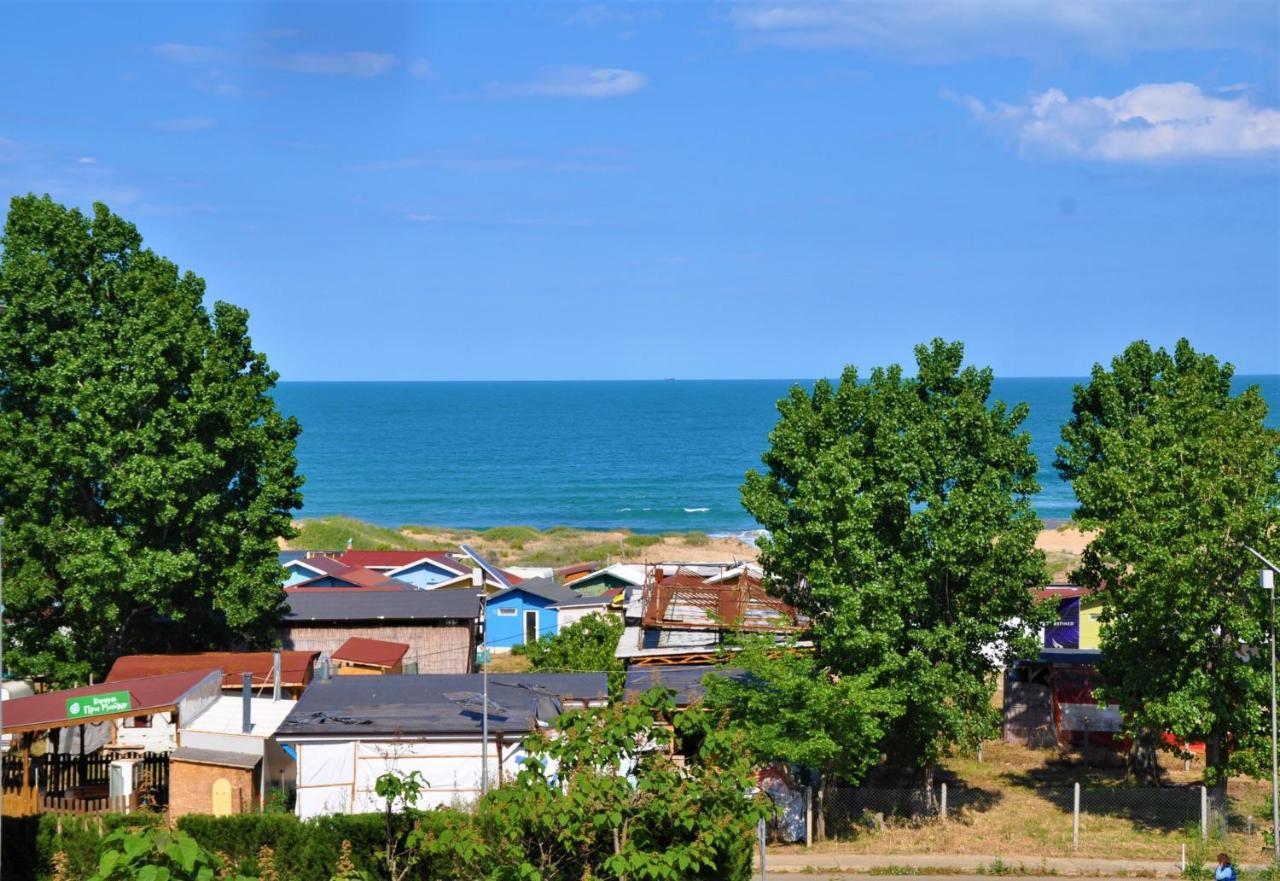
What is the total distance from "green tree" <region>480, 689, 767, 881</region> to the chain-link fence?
8.72 metres

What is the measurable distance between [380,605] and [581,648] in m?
8.55

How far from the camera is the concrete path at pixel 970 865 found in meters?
23.3

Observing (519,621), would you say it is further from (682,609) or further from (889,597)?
(889,597)

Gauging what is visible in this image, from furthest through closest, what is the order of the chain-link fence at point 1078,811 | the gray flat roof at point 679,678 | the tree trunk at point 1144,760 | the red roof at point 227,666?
the red roof at point 227,666 < the tree trunk at point 1144,760 < the gray flat roof at point 679,678 < the chain-link fence at point 1078,811

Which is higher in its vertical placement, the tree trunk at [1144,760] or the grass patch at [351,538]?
the grass patch at [351,538]

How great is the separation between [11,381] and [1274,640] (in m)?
28.9

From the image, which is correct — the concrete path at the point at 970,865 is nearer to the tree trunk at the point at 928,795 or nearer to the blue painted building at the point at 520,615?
the tree trunk at the point at 928,795

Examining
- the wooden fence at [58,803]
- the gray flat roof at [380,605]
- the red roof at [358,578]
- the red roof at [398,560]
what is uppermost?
the red roof at [398,560]

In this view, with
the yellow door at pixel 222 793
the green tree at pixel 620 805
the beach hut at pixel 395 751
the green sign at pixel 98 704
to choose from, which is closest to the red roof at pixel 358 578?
the green sign at pixel 98 704

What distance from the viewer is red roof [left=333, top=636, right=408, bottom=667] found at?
36.9m

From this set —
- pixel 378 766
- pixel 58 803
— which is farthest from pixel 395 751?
pixel 58 803

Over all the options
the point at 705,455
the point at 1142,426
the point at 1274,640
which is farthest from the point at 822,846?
the point at 705,455

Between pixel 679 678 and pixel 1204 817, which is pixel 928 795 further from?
pixel 679 678

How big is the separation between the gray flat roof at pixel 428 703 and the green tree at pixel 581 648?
630 centimetres
